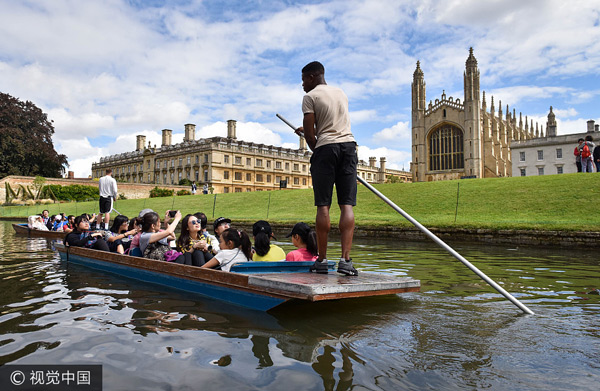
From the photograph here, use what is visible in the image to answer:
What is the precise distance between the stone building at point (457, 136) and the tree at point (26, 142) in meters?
47.6

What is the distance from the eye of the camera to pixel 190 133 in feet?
241

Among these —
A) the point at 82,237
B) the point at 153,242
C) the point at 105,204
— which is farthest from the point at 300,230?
the point at 105,204

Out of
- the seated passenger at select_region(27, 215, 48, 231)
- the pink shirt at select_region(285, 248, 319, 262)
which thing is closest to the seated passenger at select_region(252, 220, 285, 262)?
the pink shirt at select_region(285, 248, 319, 262)

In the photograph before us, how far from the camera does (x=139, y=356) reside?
9.96ft

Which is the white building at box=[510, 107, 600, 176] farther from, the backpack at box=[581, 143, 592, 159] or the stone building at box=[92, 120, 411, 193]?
the backpack at box=[581, 143, 592, 159]

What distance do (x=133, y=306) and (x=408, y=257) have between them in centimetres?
597

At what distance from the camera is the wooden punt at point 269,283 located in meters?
3.71

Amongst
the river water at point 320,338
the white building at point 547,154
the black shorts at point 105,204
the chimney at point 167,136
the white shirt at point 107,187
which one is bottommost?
the river water at point 320,338

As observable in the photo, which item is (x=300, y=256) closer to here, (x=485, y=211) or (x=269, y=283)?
(x=269, y=283)

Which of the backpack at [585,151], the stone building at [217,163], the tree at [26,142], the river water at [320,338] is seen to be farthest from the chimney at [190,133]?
the river water at [320,338]

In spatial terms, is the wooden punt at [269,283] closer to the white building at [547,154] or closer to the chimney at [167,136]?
the white building at [547,154]

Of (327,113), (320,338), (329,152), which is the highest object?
(327,113)

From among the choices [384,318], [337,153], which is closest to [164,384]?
[384,318]

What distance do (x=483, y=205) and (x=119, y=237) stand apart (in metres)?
13.4
